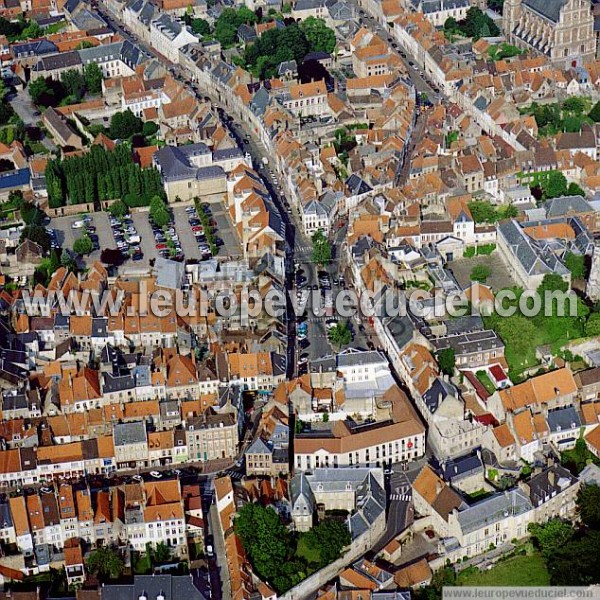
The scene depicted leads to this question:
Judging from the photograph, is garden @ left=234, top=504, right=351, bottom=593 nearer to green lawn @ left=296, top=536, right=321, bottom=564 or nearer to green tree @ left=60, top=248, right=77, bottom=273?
green lawn @ left=296, top=536, right=321, bottom=564

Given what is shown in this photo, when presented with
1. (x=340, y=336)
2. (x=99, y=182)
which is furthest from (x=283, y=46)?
(x=340, y=336)

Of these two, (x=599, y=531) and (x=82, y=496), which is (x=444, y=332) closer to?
(x=599, y=531)

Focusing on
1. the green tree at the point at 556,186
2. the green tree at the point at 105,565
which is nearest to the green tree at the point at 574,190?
the green tree at the point at 556,186

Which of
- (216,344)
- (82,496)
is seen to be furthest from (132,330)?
(82,496)

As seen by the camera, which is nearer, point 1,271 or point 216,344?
point 216,344

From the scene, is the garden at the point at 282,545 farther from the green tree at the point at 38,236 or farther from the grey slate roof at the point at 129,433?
the green tree at the point at 38,236

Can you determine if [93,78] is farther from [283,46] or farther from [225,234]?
[225,234]
